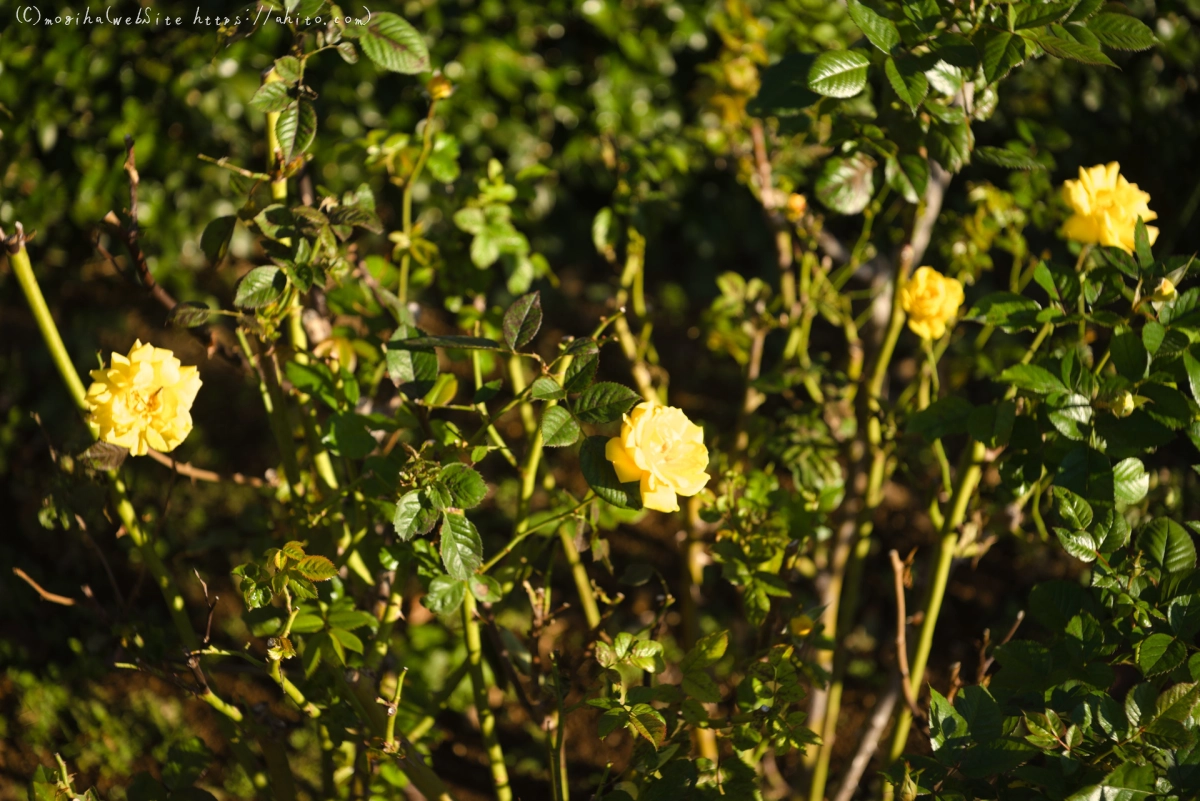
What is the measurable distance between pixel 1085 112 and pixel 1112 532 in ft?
7.83

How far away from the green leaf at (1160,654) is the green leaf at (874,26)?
0.71 metres

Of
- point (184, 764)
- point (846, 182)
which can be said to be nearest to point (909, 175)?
point (846, 182)

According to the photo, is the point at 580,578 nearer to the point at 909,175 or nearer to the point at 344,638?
the point at 344,638

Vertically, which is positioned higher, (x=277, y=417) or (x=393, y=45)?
(x=393, y=45)

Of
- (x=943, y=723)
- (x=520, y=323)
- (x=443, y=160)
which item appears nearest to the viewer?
(x=943, y=723)

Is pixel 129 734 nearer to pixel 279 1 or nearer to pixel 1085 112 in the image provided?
pixel 279 1

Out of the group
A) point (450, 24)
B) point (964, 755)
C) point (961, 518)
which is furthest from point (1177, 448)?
point (450, 24)

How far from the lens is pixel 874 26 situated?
3.36 feet

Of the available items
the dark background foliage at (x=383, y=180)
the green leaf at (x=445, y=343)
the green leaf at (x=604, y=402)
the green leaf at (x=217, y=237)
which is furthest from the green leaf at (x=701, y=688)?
the dark background foliage at (x=383, y=180)

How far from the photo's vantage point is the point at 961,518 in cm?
134

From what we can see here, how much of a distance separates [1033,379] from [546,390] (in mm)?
570

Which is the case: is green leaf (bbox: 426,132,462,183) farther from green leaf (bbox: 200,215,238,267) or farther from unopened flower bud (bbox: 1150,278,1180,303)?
unopened flower bud (bbox: 1150,278,1180,303)

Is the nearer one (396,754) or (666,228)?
(396,754)

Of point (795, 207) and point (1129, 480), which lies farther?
point (795, 207)
